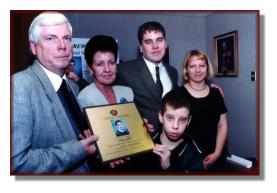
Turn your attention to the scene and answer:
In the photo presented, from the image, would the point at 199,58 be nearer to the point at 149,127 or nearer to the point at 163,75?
the point at 163,75

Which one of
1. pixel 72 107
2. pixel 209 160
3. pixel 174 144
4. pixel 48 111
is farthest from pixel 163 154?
pixel 48 111

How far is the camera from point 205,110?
1918 mm

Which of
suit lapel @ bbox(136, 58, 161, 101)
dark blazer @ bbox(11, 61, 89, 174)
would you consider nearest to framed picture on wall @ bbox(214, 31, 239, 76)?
suit lapel @ bbox(136, 58, 161, 101)

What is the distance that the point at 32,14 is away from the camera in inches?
73.1

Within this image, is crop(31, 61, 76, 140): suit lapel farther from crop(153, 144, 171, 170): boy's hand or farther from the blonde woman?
the blonde woman

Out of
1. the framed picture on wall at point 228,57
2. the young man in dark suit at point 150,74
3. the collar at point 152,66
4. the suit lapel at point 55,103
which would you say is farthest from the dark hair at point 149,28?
the suit lapel at point 55,103

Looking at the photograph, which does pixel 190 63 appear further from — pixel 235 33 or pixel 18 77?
pixel 18 77

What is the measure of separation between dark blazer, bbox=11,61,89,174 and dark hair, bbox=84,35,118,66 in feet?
0.82

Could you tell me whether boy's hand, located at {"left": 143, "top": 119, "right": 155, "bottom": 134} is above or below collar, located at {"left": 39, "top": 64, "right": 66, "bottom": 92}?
below

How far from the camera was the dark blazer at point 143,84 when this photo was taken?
191 cm

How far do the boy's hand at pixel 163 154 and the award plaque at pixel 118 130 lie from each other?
33 mm

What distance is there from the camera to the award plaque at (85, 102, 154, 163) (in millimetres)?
1871

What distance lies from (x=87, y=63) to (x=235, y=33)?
82 cm
